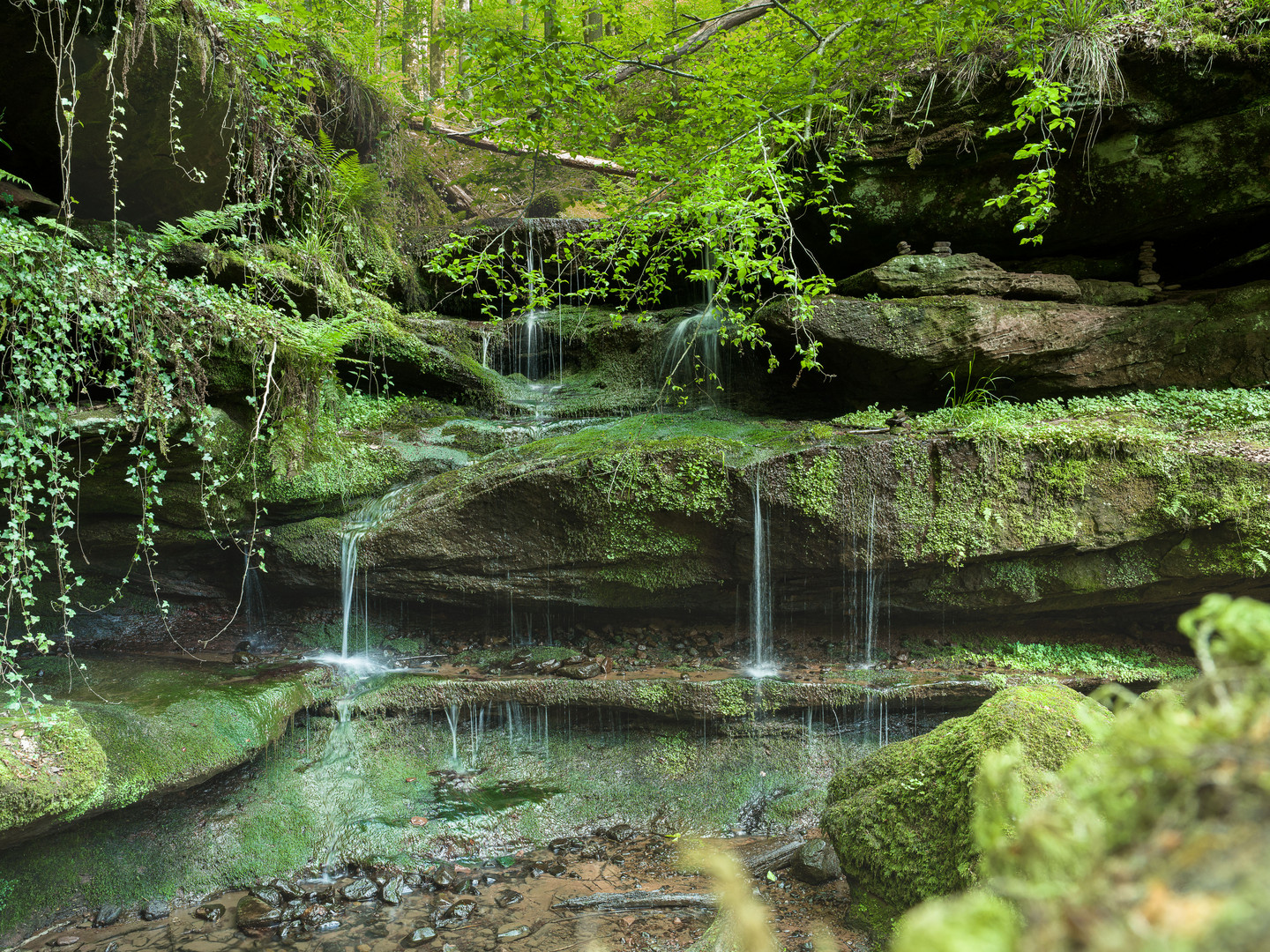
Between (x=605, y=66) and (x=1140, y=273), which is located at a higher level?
(x=605, y=66)

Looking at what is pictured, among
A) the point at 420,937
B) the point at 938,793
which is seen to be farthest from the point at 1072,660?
the point at 420,937

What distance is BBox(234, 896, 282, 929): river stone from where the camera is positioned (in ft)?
14.2

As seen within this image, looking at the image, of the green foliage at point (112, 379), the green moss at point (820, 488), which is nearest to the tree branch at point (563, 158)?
the green foliage at point (112, 379)

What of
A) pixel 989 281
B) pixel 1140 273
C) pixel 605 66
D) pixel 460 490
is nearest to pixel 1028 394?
pixel 989 281

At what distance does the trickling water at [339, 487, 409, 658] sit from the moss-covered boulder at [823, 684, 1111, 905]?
189 inches

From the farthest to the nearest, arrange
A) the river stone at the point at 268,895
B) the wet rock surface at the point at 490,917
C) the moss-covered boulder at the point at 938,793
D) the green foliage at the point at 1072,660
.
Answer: the green foliage at the point at 1072,660
the river stone at the point at 268,895
the wet rock surface at the point at 490,917
the moss-covered boulder at the point at 938,793

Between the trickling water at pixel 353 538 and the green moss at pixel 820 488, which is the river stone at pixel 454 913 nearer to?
the trickling water at pixel 353 538

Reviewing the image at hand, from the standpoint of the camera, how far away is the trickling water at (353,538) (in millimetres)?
6727

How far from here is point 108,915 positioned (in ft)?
14.4

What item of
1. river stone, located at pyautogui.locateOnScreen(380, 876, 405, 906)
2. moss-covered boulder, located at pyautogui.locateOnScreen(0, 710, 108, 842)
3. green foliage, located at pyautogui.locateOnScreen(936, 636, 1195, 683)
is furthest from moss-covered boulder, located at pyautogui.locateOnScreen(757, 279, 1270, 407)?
moss-covered boulder, located at pyautogui.locateOnScreen(0, 710, 108, 842)

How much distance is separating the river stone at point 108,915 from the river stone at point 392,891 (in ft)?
5.24

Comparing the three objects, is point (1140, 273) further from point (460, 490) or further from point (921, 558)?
point (460, 490)

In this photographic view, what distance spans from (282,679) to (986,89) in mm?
A: 9789

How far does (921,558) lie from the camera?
6.46 metres
